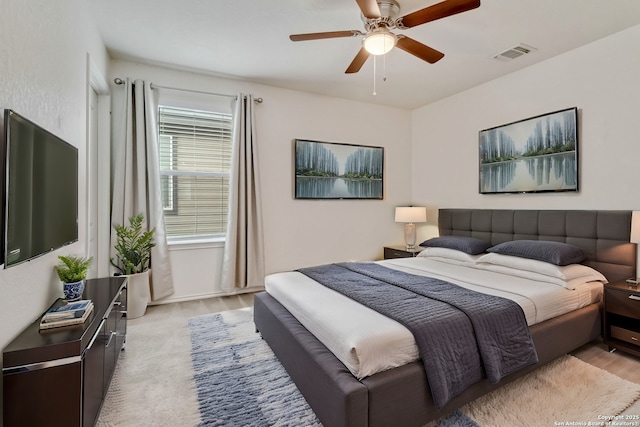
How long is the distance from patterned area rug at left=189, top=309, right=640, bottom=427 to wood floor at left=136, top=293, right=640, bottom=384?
147mm

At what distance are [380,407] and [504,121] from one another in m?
3.54

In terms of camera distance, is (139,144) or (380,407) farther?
(139,144)

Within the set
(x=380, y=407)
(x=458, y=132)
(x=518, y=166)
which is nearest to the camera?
(x=380, y=407)

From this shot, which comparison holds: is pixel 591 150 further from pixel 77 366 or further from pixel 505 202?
pixel 77 366

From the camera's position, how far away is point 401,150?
5.02 meters

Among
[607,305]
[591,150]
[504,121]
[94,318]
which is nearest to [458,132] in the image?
[504,121]

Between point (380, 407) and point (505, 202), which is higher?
point (505, 202)

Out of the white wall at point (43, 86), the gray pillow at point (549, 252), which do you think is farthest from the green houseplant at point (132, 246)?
the gray pillow at point (549, 252)

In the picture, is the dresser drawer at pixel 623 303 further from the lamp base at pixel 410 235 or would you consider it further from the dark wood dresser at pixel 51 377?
the dark wood dresser at pixel 51 377

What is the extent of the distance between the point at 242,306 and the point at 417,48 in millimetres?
3092

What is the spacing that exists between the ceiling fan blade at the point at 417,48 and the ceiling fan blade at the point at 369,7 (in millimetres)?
317

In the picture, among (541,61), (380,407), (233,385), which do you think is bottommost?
(233,385)

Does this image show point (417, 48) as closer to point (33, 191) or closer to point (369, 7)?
point (369, 7)

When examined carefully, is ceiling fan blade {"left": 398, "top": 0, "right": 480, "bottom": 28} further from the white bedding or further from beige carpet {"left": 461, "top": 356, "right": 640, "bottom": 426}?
beige carpet {"left": 461, "top": 356, "right": 640, "bottom": 426}
